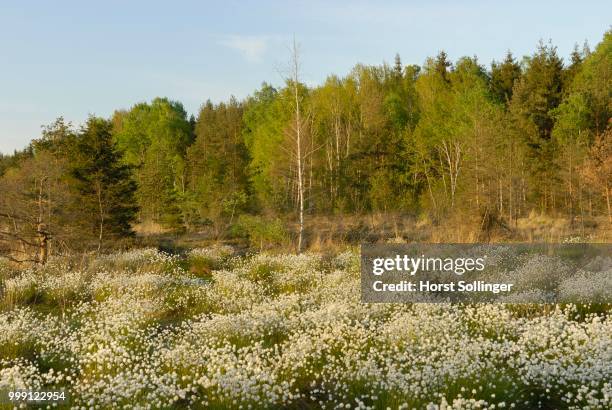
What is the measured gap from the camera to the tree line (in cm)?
2164

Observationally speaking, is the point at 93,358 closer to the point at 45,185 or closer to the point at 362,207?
the point at 45,185

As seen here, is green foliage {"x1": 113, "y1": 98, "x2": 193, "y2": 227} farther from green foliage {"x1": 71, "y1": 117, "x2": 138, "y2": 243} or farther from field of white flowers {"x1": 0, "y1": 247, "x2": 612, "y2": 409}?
field of white flowers {"x1": 0, "y1": 247, "x2": 612, "y2": 409}

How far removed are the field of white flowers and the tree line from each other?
22.7ft

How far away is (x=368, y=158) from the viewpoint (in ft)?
141

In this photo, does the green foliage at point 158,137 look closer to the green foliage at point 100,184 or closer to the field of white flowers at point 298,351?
the green foliage at point 100,184

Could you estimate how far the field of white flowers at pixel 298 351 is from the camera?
5.87 metres

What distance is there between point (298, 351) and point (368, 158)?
36.8 metres

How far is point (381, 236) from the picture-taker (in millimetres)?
27516

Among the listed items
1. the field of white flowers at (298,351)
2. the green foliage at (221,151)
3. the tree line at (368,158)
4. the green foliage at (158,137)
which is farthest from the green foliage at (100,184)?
the green foliage at (158,137)

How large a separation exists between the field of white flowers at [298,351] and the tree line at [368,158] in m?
6.93

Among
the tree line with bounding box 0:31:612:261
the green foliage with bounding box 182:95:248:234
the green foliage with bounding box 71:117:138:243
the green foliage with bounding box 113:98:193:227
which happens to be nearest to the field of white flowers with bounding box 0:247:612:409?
the tree line with bounding box 0:31:612:261

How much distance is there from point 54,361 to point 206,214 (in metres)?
22.4

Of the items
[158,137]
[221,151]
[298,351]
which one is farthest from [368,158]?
[298,351]

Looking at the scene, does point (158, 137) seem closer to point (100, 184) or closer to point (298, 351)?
point (100, 184)
